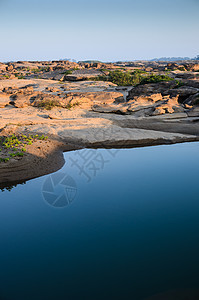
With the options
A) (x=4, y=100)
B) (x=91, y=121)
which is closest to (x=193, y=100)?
(x=91, y=121)

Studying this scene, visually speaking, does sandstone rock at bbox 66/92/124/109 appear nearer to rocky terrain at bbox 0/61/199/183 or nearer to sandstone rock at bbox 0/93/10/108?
rocky terrain at bbox 0/61/199/183

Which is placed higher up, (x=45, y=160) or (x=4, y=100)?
(x=4, y=100)

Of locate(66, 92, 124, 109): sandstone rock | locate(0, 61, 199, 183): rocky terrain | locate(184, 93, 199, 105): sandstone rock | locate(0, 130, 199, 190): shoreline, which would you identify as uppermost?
locate(184, 93, 199, 105): sandstone rock

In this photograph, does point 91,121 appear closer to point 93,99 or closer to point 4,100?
point 93,99

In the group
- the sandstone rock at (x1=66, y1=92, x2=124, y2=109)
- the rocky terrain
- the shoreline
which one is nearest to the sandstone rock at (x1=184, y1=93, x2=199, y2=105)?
the rocky terrain

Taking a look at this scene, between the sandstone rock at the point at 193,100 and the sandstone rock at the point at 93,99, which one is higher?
the sandstone rock at the point at 193,100

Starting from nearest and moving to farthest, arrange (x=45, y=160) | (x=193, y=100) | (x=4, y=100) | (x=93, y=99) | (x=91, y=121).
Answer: (x=45, y=160) < (x=91, y=121) < (x=193, y=100) < (x=93, y=99) < (x=4, y=100)

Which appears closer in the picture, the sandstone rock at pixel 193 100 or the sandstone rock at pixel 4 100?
the sandstone rock at pixel 193 100

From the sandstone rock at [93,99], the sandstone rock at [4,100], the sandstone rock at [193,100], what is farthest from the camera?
the sandstone rock at [4,100]

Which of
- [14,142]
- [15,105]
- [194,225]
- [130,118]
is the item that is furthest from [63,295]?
[15,105]

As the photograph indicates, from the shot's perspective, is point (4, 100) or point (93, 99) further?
point (4, 100)

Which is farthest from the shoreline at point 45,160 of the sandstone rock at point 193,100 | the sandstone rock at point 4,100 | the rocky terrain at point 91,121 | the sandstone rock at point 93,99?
the sandstone rock at point 4,100

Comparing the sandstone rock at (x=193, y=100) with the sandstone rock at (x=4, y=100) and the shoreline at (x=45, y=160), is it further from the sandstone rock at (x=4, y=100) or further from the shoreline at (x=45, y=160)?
the sandstone rock at (x=4, y=100)

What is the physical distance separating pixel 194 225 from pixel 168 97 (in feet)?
63.2
